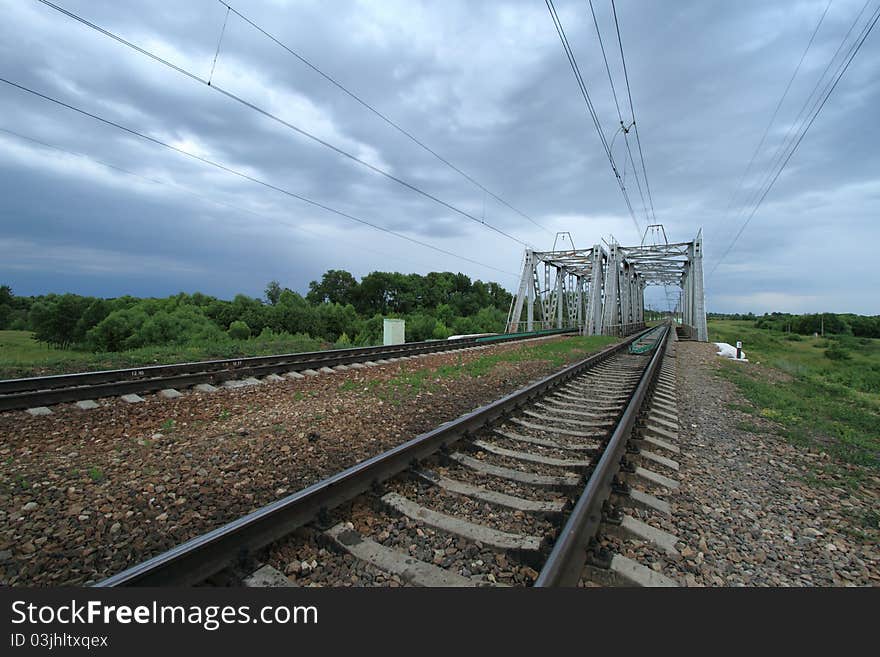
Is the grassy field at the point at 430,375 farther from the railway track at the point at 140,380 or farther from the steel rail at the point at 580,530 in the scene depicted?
the steel rail at the point at 580,530

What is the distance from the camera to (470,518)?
2.66m

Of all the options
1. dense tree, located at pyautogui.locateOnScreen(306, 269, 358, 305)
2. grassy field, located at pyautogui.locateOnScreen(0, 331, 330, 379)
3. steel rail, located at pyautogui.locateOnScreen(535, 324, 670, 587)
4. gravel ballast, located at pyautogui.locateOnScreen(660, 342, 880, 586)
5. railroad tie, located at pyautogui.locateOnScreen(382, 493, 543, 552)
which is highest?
dense tree, located at pyautogui.locateOnScreen(306, 269, 358, 305)

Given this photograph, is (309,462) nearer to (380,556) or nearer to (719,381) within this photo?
(380,556)

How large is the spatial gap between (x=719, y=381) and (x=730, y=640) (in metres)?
10.0

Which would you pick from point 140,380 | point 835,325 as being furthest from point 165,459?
point 835,325

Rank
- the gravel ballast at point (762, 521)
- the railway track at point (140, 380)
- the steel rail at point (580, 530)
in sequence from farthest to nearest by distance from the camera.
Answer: the railway track at point (140, 380) < the gravel ballast at point (762, 521) < the steel rail at point (580, 530)

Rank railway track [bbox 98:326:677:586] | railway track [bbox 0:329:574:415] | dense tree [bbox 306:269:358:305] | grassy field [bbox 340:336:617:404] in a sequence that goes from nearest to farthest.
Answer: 1. railway track [bbox 98:326:677:586]
2. railway track [bbox 0:329:574:415]
3. grassy field [bbox 340:336:617:404]
4. dense tree [bbox 306:269:358:305]

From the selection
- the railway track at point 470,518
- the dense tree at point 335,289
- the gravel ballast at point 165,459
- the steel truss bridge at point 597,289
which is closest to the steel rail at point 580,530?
the railway track at point 470,518

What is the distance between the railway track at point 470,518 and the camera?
6.66 ft

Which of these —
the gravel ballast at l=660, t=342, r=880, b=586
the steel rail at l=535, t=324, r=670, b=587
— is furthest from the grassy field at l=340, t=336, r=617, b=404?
the gravel ballast at l=660, t=342, r=880, b=586

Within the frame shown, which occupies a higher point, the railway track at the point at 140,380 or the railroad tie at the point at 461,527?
the railway track at the point at 140,380

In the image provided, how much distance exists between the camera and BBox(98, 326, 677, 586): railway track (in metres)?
2.03

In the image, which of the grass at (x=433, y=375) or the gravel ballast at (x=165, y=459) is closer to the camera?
the gravel ballast at (x=165, y=459)

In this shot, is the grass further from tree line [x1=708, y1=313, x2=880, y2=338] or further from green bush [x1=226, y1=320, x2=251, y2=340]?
tree line [x1=708, y1=313, x2=880, y2=338]
